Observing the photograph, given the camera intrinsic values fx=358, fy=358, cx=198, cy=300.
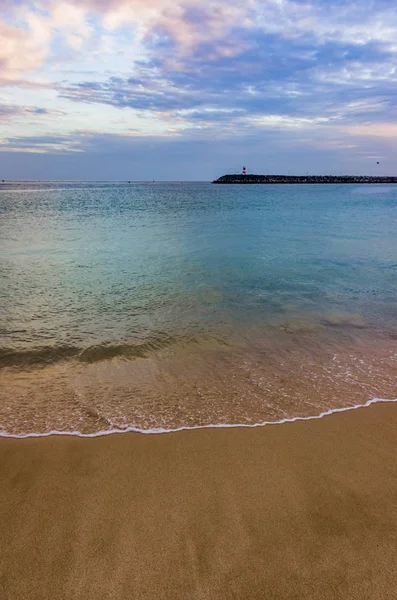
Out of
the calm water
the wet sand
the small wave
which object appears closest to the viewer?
the wet sand

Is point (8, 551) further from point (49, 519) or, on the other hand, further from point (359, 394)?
point (359, 394)

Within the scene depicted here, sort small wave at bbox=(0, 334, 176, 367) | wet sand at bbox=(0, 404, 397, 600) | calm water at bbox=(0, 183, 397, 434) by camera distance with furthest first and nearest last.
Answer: small wave at bbox=(0, 334, 176, 367) < calm water at bbox=(0, 183, 397, 434) < wet sand at bbox=(0, 404, 397, 600)

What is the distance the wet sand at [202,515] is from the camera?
2.64 metres

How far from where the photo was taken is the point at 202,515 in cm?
317

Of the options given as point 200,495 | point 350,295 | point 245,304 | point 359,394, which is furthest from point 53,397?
point 350,295

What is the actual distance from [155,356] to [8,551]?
3.94m

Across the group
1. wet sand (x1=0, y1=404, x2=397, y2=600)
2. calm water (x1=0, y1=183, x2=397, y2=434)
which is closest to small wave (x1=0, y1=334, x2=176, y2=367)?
calm water (x1=0, y1=183, x2=397, y2=434)

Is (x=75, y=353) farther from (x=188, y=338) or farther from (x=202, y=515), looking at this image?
(x=202, y=515)

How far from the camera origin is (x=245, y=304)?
9539mm

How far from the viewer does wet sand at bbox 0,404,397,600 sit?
264cm

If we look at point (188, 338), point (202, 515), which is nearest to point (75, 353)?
point (188, 338)

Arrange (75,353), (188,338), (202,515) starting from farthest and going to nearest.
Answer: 1. (188,338)
2. (75,353)
3. (202,515)

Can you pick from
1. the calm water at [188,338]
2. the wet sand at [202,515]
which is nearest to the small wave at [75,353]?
the calm water at [188,338]

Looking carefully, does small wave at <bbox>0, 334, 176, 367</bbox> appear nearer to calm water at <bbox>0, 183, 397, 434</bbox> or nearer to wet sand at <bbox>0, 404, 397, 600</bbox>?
calm water at <bbox>0, 183, 397, 434</bbox>
